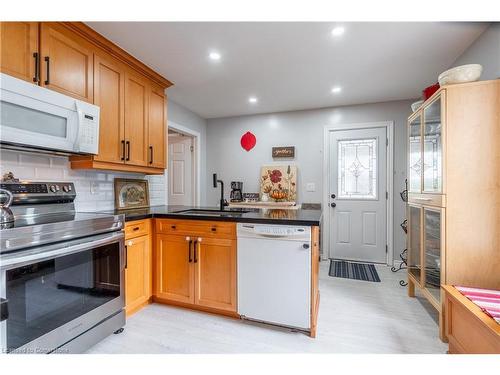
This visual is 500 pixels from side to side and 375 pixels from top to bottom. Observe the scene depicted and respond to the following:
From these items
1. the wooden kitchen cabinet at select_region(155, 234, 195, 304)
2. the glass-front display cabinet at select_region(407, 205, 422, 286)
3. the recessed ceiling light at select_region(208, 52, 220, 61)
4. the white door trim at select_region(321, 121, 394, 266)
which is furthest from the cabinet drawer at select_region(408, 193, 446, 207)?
the recessed ceiling light at select_region(208, 52, 220, 61)

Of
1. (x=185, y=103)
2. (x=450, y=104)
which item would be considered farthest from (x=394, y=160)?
(x=185, y=103)

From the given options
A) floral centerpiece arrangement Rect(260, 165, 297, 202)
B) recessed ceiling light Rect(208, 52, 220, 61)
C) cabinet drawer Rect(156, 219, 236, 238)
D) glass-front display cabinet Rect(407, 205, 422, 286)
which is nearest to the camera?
cabinet drawer Rect(156, 219, 236, 238)

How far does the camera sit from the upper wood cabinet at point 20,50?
144 cm

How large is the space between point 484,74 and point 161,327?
11.0ft

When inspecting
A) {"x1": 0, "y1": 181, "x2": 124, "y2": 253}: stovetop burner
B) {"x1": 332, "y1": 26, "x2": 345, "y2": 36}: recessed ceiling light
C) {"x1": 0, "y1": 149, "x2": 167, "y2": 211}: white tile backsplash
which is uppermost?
{"x1": 332, "y1": 26, "x2": 345, "y2": 36}: recessed ceiling light

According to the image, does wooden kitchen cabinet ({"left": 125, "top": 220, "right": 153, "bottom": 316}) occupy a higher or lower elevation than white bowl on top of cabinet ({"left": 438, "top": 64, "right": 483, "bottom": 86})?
lower

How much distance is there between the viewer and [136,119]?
2.46 m

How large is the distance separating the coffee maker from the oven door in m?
2.49

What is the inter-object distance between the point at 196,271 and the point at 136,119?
5.38 feet

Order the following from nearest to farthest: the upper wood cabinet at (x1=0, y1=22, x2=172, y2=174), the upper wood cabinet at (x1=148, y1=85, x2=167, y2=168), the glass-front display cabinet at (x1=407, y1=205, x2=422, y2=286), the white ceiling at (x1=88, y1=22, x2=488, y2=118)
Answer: the upper wood cabinet at (x1=0, y1=22, x2=172, y2=174) → the white ceiling at (x1=88, y1=22, x2=488, y2=118) → the glass-front display cabinet at (x1=407, y1=205, x2=422, y2=286) → the upper wood cabinet at (x1=148, y1=85, x2=167, y2=168)

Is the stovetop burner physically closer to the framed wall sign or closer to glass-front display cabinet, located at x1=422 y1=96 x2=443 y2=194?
glass-front display cabinet, located at x1=422 y1=96 x2=443 y2=194

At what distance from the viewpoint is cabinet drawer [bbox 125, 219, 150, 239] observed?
6.50ft

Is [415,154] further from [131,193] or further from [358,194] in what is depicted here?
[131,193]
